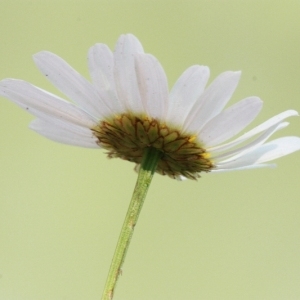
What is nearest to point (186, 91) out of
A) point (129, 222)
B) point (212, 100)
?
point (212, 100)

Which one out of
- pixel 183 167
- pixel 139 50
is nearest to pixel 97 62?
pixel 139 50

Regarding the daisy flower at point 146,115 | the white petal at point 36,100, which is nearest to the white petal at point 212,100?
the daisy flower at point 146,115

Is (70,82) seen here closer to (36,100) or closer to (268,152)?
(36,100)

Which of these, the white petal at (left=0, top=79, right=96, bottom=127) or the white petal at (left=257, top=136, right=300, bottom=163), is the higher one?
the white petal at (left=257, top=136, right=300, bottom=163)

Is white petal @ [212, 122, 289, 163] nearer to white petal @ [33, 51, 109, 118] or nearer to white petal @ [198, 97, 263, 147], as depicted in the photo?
white petal @ [198, 97, 263, 147]

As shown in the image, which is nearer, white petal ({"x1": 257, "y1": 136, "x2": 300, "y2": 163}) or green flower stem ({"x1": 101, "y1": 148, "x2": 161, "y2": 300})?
green flower stem ({"x1": 101, "y1": 148, "x2": 161, "y2": 300})

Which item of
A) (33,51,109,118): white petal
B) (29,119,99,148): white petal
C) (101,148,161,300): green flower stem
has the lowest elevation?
(101,148,161,300): green flower stem

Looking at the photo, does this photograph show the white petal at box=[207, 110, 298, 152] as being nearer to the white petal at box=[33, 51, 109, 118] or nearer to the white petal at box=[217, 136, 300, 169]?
the white petal at box=[217, 136, 300, 169]

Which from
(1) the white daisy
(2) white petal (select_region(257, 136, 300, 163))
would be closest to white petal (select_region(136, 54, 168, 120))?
(1) the white daisy

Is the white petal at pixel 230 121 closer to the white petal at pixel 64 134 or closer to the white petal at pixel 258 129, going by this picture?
the white petal at pixel 258 129
